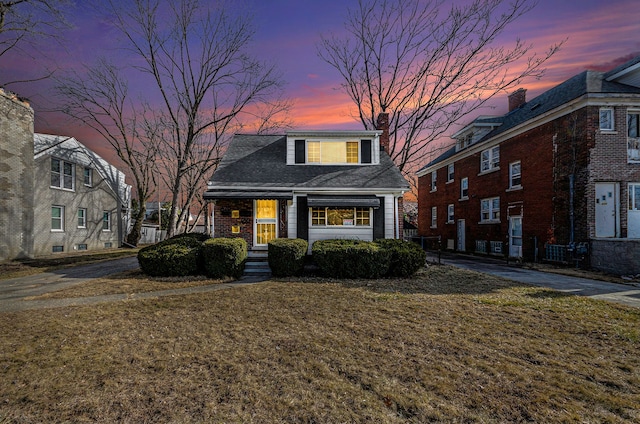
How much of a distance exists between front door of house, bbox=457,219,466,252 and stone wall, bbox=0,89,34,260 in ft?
85.7

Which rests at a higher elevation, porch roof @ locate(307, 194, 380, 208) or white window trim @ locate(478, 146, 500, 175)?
white window trim @ locate(478, 146, 500, 175)

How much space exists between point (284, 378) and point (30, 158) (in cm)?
1939

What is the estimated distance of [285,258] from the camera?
964 cm

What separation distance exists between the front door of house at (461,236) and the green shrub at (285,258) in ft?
50.7

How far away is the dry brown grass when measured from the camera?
290 cm

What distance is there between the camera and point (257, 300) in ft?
22.8

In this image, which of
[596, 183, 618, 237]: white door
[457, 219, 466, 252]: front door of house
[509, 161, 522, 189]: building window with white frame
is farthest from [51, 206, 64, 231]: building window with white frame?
[596, 183, 618, 237]: white door

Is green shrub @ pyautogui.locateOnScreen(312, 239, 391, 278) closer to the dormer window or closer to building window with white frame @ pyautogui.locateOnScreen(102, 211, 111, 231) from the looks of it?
the dormer window

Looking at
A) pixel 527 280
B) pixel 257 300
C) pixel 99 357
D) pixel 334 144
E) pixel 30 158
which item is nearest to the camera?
pixel 99 357

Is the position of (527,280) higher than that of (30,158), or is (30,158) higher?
(30,158)

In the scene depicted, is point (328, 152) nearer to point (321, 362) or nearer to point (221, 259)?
point (221, 259)

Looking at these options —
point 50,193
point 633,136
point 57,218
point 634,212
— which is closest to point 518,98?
point 633,136

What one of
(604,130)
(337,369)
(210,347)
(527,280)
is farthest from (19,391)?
(604,130)

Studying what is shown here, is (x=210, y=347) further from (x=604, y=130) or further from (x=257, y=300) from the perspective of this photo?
(x=604, y=130)
